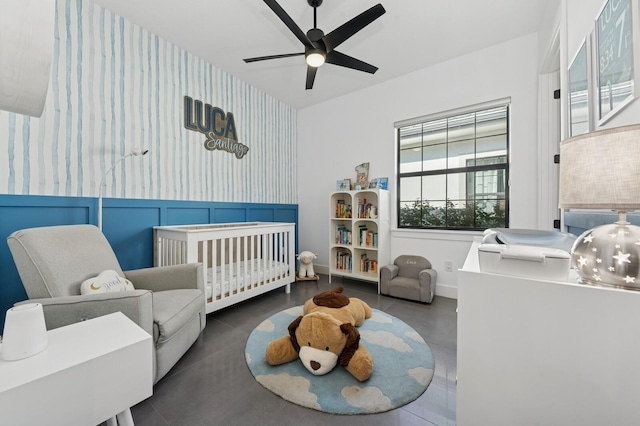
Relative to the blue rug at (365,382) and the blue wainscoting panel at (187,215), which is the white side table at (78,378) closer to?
the blue rug at (365,382)

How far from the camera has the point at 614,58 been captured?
100cm

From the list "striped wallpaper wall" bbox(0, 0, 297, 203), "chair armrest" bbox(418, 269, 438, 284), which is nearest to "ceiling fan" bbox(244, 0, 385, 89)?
"striped wallpaper wall" bbox(0, 0, 297, 203)

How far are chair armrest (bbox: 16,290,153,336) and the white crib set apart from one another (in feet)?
2.59

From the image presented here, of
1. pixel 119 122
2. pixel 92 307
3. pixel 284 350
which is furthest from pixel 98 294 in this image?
pixel 119 122

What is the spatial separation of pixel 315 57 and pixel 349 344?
86.3 inches

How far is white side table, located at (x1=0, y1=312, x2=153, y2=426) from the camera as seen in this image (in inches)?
23.1

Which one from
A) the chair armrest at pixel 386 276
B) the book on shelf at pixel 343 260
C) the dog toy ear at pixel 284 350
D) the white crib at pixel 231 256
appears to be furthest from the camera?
the book on shelf at pixel 343 260

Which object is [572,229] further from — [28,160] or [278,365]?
[28,160]

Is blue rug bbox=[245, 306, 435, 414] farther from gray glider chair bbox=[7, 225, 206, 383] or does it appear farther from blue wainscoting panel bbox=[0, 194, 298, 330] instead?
blue wainscoting panel bbox=[0, 194, 298, 330]

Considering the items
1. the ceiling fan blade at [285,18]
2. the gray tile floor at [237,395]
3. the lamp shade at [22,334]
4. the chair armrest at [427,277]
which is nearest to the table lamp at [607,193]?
the gray tile floor at [237,395]

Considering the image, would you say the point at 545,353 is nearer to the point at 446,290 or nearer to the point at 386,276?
the point at 386,276

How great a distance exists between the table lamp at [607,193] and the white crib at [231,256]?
7.42ft

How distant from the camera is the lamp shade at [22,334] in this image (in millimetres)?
666

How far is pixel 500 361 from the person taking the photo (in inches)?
31.4
